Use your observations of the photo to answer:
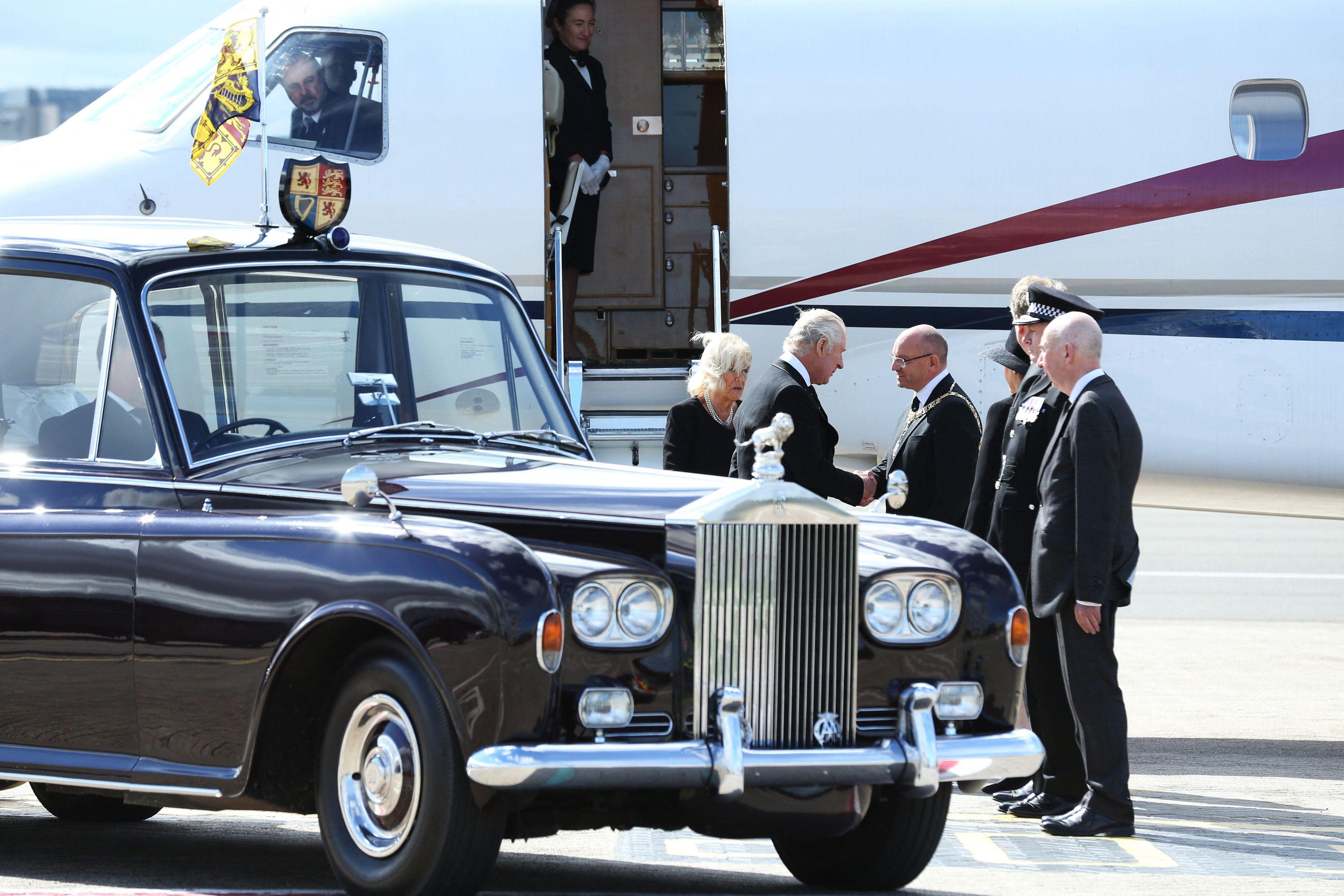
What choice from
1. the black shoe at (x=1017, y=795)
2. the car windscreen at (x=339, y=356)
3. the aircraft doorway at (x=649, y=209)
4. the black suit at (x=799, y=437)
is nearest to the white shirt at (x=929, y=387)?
the black suit at (x=799, y=437)

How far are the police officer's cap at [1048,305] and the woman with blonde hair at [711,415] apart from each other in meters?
1.29

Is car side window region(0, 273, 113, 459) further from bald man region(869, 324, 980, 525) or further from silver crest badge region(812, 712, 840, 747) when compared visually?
bald man region(869, 324, 980, 525)

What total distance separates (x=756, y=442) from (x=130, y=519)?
1.67 m

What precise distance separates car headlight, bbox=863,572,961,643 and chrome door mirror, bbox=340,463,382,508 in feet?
4.04

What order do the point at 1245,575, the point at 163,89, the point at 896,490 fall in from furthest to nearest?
the point at 1245,575 < the point at 163,89 < the point at 896,490

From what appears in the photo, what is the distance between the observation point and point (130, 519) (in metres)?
4.81

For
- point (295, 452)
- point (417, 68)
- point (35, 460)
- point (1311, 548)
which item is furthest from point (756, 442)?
point (1311, 548)

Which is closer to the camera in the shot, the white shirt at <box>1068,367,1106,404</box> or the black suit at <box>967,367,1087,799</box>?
the white shirt at <box>1068,367,1106,404</box>

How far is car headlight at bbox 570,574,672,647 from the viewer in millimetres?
4176

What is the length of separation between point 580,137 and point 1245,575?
6.88 metres

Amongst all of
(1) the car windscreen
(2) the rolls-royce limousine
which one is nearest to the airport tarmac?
(2) the rolls-royce limousine

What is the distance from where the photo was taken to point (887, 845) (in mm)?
→ 4832

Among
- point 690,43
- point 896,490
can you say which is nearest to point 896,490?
point 896,490

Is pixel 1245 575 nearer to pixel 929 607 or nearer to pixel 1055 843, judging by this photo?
pixel 1055 843
